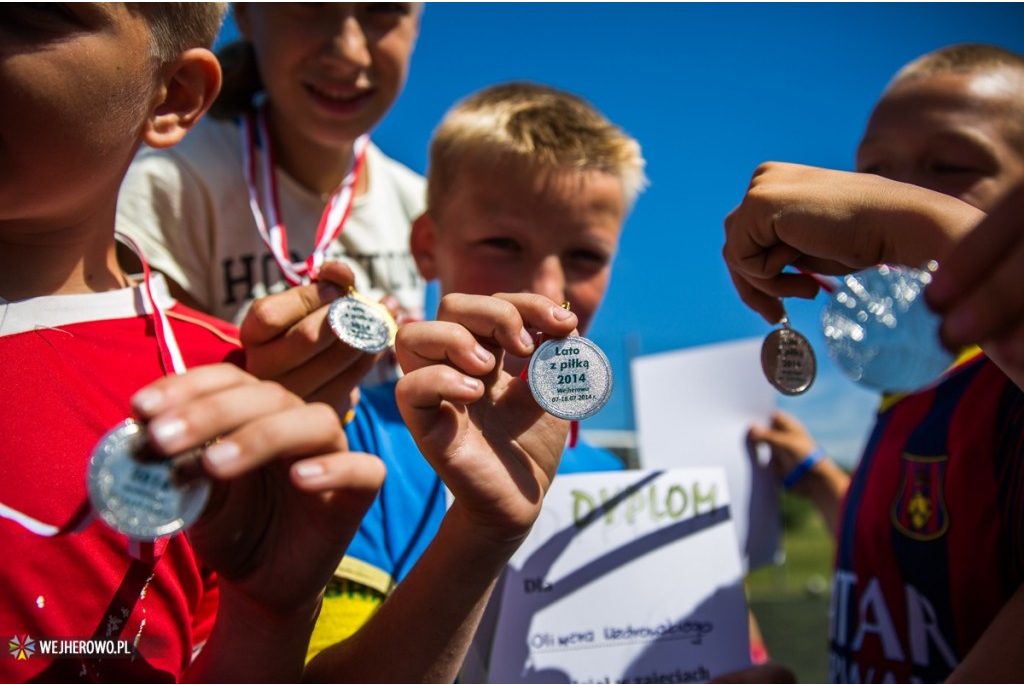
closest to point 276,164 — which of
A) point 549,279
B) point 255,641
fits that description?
point 549,279

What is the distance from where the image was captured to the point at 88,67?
128cm

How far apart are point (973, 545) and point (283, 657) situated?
1582 millimetres

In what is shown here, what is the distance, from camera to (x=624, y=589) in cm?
186

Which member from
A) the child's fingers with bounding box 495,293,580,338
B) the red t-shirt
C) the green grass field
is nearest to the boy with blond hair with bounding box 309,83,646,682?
the child's fingers with bounding box 495,293,580,338

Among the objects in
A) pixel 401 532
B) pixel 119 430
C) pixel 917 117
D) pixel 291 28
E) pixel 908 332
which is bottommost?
pixel 401 532

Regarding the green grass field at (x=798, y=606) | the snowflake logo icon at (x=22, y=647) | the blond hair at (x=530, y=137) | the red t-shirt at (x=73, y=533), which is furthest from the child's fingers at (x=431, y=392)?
the green grass field at (x=798, y=606)

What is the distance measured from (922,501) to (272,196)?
7.15 feet

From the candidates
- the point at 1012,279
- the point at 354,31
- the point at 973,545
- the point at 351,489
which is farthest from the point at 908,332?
the point at 354,31

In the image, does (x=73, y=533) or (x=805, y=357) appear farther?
(x=805, y=357)

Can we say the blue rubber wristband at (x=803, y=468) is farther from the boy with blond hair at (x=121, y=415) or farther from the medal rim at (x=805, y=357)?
the boy with blond hair at (x=121, y=415)

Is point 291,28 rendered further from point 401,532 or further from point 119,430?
point 119,430

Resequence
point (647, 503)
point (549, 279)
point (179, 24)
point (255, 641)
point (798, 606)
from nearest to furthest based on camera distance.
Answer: point (255, 641) < point (179, 24) < point (647, 503) < point (549, 279) < point (798, 606)

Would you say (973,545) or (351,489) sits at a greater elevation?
(973,545)

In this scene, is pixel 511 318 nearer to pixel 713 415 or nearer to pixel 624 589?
pixel 624 589
